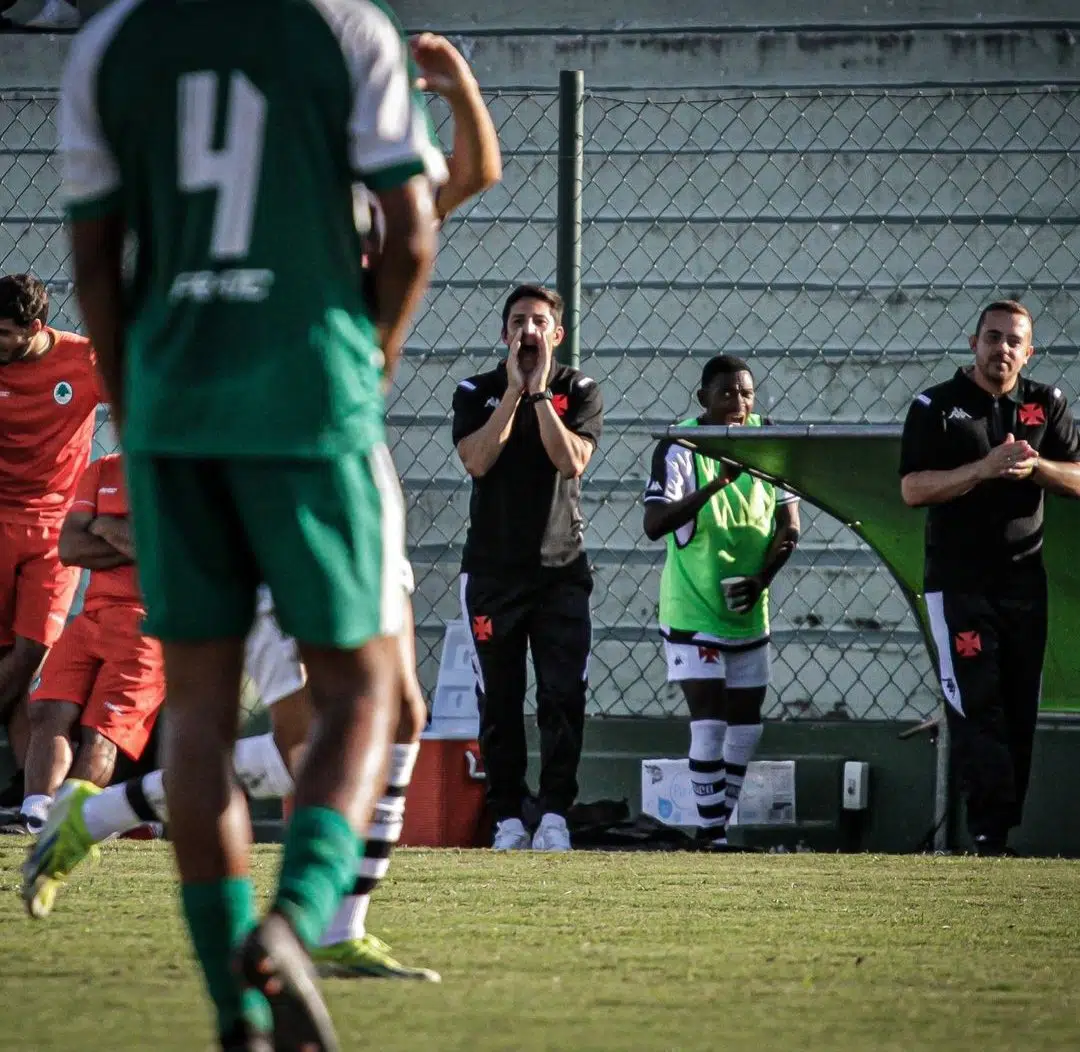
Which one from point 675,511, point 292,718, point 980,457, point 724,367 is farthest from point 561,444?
point 292,718

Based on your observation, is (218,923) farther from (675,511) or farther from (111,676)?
(675,511)

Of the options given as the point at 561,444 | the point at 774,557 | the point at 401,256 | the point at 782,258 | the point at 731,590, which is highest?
the point at 782,258

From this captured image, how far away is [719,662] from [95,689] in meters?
2.24

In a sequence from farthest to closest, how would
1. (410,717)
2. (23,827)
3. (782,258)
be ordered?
(782,258) < (23,827) < (410,717)

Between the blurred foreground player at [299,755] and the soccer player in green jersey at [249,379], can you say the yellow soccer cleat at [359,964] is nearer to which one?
the blurred foreground player at [299,755]

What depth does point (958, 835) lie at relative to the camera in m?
7.62

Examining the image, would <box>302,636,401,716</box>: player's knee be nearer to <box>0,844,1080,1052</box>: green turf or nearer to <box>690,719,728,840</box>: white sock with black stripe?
<box>0,844,1080,1052</box>: green turf

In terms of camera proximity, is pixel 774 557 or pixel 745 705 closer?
pixel 745 705

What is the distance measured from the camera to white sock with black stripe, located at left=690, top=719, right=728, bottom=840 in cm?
773

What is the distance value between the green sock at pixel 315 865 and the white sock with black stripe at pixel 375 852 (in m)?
0.92

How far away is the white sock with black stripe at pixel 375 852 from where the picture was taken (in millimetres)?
3766

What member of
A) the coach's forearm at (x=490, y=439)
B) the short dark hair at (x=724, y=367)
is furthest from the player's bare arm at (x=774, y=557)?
the coach's forearm at (x=490, y=439)

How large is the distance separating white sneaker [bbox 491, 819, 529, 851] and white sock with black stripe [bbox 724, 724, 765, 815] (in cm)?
86

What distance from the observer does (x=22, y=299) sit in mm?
7637
